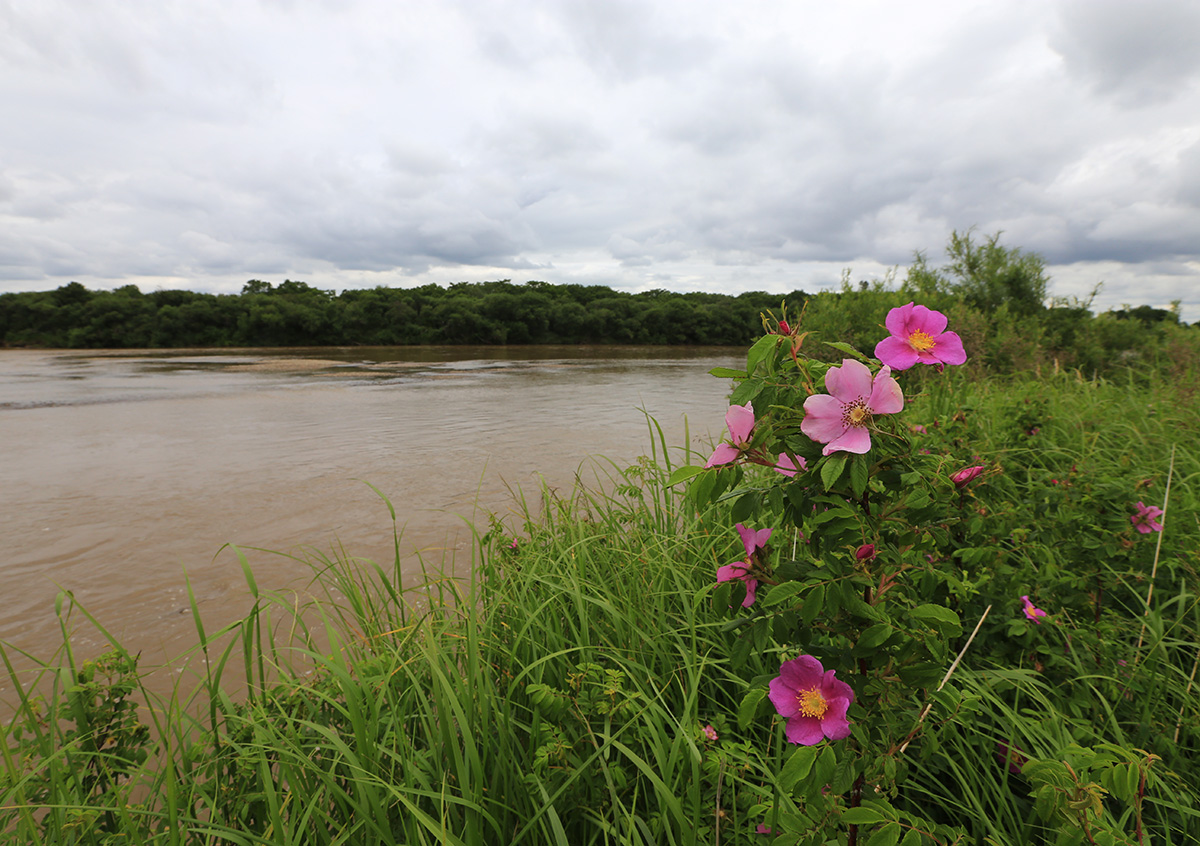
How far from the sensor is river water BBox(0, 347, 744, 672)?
3.37 meters

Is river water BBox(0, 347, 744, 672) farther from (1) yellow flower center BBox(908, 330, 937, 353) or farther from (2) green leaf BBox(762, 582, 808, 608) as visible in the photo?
(1) yellow flower center BBox(908, 330, 937, 353)

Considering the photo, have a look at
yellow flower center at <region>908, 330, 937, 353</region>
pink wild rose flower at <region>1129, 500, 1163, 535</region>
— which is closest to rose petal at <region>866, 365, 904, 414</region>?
yellow flower center at <region>908, 330, 937, 353</region>

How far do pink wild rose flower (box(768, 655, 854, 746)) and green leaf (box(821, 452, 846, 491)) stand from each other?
0.98 feet

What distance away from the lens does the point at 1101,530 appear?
188cm

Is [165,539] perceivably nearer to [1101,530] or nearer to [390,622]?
[390,622]

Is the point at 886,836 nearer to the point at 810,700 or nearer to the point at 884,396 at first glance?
the point at 810,700

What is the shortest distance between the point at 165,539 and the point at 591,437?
487 cm

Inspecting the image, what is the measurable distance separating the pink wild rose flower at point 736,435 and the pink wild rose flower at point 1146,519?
5.99 ft

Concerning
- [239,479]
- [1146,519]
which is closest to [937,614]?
[1146,519]

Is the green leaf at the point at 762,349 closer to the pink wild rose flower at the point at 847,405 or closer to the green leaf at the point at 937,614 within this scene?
the pink wild rose flower at the point at 847,405

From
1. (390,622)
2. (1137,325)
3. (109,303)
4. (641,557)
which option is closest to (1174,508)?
(641,557)

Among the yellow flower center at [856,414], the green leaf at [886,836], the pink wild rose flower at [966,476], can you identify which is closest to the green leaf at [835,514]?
the yellow flower center at [856,414]

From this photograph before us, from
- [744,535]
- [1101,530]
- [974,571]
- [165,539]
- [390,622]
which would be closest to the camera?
[744,535]

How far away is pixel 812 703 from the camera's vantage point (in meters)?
0.85
